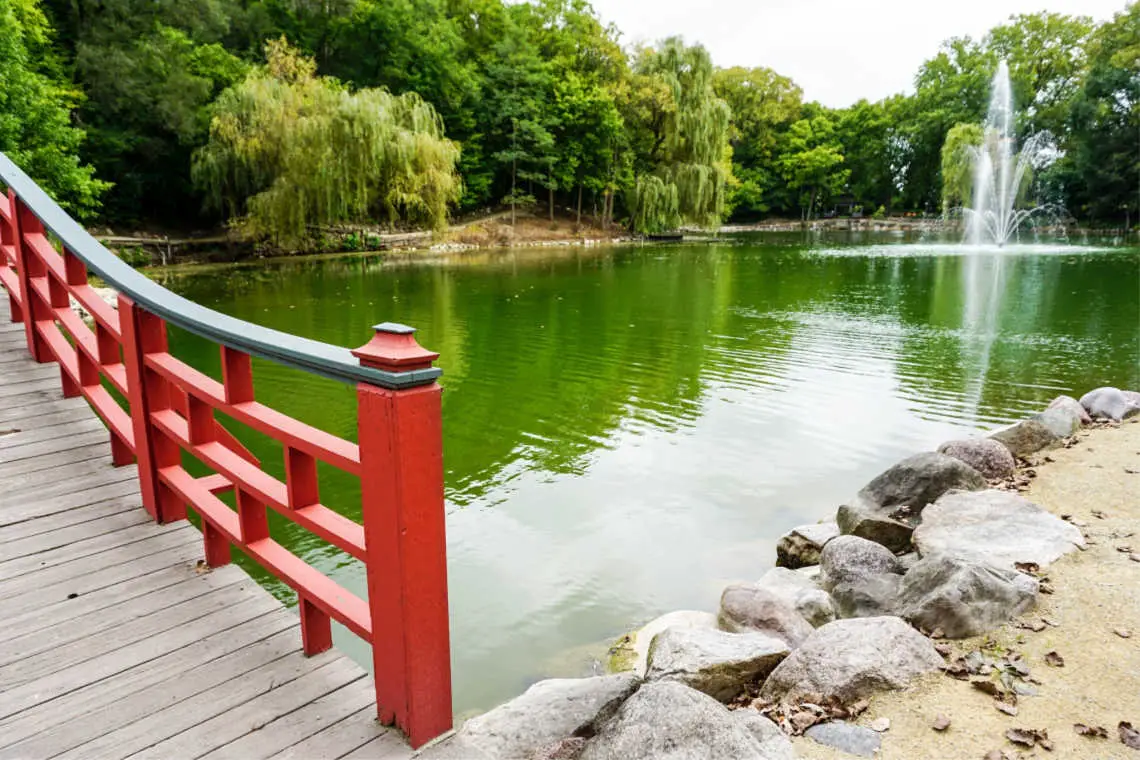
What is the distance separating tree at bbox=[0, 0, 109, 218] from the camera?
1324 centimetres

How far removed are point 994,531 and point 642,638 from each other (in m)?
2.03

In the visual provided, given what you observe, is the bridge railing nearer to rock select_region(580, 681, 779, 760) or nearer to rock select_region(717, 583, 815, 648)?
rock select_region(580, 681, 779, 760)

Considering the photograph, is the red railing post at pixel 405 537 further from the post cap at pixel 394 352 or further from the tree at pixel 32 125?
the tree at pixel 32 125

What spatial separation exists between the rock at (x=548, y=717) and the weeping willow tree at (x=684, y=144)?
30.2 m

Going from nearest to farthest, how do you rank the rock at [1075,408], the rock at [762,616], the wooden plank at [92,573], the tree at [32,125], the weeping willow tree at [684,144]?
the wooden plank at [92,573] → the rock at [762,616] → the rock at [1075,408] → the tree at [32,125] → the weeping willow tree at [684,144]

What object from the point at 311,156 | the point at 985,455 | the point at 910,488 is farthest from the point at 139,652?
the point at 311,156

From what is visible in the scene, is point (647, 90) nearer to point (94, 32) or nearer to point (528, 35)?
point (528, 35)

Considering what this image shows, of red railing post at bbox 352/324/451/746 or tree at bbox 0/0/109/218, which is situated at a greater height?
tree at bbox 0/0/109/218

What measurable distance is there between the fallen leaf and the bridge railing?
201 centimetres

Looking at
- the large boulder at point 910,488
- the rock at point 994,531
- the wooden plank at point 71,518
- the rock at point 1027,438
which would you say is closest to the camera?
the wooden plank at point 71,518

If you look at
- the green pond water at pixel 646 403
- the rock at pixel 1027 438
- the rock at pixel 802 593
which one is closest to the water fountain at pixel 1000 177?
the green pond water at pixel 646 403

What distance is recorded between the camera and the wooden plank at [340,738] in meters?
1.58

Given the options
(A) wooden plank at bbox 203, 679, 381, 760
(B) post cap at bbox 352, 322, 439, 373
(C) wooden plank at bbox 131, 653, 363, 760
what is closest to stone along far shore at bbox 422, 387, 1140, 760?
(A) wooden plank at bbox 203, 679, 381, 760

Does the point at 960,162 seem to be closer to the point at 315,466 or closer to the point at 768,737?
the point at 768,737
